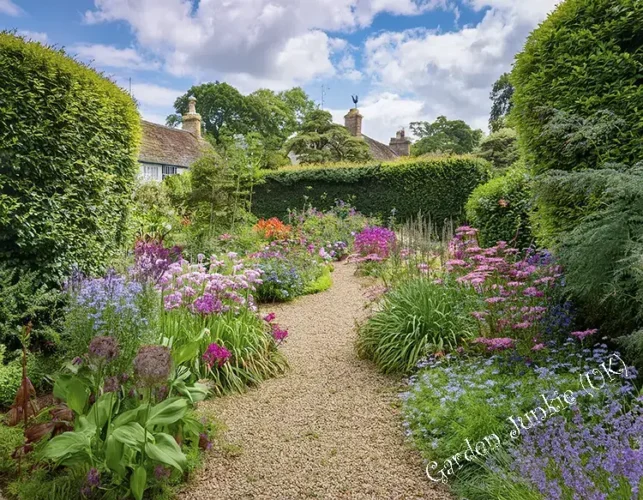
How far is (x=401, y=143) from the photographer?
32531 millimetres

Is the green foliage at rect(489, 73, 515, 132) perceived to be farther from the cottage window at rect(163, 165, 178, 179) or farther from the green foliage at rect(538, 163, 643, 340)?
the green foliage at rect(538, 163, 643, 340)

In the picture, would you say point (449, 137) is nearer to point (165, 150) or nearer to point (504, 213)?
point (165, 150)

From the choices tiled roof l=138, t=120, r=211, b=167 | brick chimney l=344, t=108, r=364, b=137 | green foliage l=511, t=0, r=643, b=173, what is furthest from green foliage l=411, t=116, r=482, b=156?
green foliage l=511, t=0, r=643, b=173

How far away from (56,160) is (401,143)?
30.4 metres

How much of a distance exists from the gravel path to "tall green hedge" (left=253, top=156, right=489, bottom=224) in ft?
35.2

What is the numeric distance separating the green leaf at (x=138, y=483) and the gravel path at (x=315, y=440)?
1.22ft

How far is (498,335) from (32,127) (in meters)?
4.66

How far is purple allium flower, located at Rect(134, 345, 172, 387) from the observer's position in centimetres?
204

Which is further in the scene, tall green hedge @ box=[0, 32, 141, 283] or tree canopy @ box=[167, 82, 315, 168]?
tree canopy @ box=[167, 82, 315, 168]

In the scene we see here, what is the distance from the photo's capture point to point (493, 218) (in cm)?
756

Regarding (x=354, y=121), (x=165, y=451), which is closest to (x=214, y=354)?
(x=165, y=451)

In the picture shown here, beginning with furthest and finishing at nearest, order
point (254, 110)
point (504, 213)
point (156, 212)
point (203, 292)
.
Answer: point (254, 110) < point (156, 212) < point (504, 213) < point (203, 292)

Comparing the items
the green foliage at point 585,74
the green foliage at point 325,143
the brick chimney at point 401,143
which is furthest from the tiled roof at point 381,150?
the green foliage at point 585,74

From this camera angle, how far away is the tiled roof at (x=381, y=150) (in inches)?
1166
